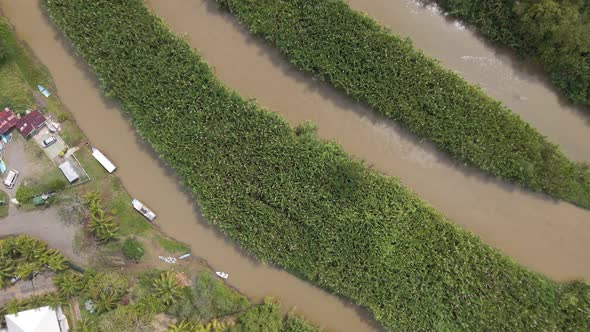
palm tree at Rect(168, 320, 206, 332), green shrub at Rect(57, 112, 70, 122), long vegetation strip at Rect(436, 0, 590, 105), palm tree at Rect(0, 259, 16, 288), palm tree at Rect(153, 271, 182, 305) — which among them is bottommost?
palm tree at Rect(0, 259, 16, 288)

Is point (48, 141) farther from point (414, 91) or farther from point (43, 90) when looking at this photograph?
point (414, 91)

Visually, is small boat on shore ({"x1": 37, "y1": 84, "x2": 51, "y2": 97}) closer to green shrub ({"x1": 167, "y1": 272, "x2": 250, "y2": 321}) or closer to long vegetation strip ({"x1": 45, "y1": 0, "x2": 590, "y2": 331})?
long vegetation strip ({"x1": 45, "y1": 0, "x2": 590, "y2": 331})

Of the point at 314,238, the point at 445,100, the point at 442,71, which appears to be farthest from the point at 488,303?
the point at 442,71

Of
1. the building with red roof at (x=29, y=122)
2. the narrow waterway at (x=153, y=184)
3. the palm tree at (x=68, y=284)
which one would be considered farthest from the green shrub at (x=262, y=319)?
the building with red roof at (x=29, y=122)

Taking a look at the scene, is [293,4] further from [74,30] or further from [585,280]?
[585,280]

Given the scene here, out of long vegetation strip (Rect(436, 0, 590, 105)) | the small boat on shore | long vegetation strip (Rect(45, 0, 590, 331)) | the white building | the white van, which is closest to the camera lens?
long vegetation strip (Rect(436, 0, 590, 105))

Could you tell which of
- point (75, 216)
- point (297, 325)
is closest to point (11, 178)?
point (75, 216)

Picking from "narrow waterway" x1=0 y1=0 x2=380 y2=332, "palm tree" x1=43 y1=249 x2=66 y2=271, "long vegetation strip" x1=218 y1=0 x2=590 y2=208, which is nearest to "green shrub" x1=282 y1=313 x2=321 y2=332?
"narrow waterway" x1=0 y1=0 x2=380 y2=332
